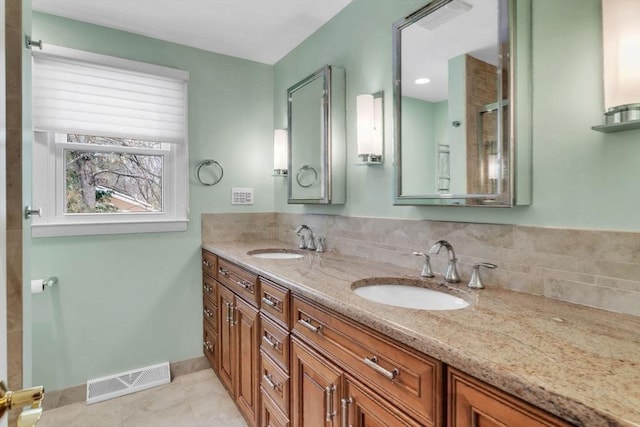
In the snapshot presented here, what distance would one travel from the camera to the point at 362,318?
3.11ft

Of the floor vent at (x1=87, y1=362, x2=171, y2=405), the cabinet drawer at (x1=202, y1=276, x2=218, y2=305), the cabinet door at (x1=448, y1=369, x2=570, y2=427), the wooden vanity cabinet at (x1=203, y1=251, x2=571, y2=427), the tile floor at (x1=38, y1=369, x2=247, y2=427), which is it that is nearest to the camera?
the cabinet door at (x1=448, y1=369, x2=570, y2=427)

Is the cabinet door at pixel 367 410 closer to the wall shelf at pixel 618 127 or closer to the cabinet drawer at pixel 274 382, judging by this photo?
the cabinet drawer at pixel 274 382

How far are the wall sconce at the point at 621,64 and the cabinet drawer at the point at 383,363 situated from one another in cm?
81

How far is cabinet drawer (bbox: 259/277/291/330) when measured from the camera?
1.40 meters

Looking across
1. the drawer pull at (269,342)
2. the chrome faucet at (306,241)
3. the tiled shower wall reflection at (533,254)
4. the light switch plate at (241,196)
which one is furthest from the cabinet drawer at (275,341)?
the light switch plate at (241,196)

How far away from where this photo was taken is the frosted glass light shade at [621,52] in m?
0.85

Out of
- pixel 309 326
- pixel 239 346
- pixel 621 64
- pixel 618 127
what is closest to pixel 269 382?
pixel 239 346

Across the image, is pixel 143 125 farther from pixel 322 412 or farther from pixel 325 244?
pixel 322 412

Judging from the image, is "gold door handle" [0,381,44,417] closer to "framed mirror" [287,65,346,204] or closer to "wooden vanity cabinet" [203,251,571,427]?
"wooden vanity cabinet" [203,251,571,427]

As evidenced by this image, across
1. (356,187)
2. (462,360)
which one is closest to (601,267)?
(462,360)

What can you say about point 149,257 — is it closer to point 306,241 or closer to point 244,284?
point 244,284

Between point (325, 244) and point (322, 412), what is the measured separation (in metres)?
1.13

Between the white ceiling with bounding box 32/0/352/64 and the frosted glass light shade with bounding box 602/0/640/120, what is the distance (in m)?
1.44

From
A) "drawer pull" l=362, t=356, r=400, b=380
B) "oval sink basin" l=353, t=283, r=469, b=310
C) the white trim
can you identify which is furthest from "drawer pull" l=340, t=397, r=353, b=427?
the white trim
